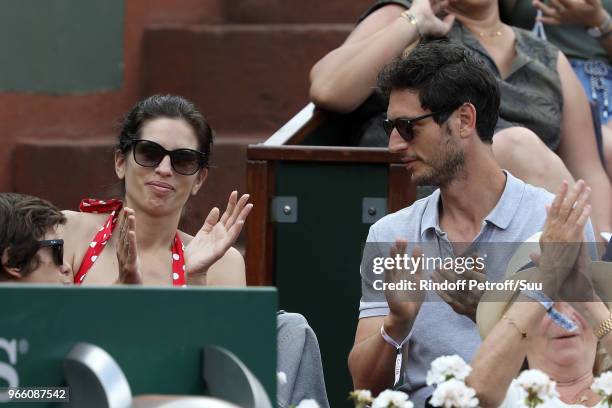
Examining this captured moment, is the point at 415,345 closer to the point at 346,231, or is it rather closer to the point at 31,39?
the point at 346,231

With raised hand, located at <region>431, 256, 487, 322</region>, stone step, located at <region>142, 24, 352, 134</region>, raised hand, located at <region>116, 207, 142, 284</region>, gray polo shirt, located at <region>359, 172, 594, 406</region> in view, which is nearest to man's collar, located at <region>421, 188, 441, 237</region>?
gray polo shirt, located at <region>359, 172, 594, 406</region>

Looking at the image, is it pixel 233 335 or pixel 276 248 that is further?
pixel 276 248

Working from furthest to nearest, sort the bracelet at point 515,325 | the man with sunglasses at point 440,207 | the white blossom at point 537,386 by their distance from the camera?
the man with sunglasses at point 440,207 → the bracelet at point 515,325 → the white blossom at point 537,386

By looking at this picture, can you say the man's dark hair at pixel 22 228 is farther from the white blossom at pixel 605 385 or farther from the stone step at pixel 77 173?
the stone step at pixel 77 173

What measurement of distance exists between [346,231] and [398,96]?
677 millimetres

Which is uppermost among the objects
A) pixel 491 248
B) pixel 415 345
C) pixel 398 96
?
pixel 398 96

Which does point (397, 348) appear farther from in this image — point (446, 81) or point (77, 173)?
point (77, 173)

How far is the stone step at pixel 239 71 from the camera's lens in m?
5.66

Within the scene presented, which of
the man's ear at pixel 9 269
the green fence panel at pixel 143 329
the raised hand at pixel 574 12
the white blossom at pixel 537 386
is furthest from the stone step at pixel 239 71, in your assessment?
the green fence panel at pixel 143 329

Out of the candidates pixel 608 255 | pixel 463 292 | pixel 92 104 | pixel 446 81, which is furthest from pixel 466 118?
pixel 92 104

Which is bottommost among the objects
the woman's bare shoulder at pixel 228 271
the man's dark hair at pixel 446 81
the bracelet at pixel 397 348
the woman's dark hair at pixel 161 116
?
the bracelet at pixel 397 348

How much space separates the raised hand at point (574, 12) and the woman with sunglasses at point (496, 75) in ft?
1.10

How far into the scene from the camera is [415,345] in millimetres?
3250

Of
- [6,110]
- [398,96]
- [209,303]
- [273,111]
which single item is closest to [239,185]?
[273,111]
